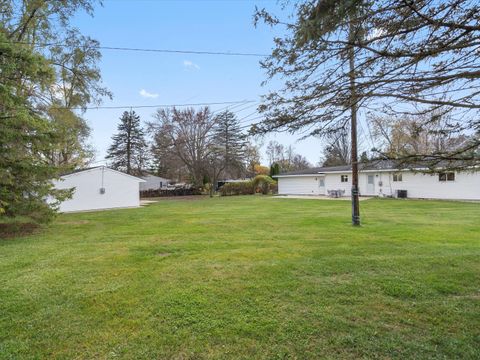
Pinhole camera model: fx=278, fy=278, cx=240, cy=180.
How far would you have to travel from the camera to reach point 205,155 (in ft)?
101

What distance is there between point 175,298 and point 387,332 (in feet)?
7.47

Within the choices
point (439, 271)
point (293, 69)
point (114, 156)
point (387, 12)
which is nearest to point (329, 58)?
point (293, 69)

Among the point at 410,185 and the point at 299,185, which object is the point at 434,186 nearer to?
the point at 410,185

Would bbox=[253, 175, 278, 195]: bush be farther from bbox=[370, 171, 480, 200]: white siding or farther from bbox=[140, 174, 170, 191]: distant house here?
bbox=[140, 174, 170, 191]: distant house

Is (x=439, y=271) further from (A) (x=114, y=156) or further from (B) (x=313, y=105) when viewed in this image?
(A) (x=114, y=156)

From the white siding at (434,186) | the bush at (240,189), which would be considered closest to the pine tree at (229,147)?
the bush at (240,189)

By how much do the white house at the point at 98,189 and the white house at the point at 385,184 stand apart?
14355 mm

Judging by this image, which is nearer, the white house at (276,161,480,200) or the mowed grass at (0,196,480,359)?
the mowed grass at (0,196,480,359)

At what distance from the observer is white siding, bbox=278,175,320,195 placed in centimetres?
2514

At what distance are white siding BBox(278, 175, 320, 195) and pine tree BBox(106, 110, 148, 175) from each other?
72.0ft

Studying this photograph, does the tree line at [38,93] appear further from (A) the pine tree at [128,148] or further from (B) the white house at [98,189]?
(A) the pine tree at [128,148]

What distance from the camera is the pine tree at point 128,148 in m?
39.2

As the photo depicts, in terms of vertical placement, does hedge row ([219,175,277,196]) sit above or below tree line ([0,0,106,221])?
below

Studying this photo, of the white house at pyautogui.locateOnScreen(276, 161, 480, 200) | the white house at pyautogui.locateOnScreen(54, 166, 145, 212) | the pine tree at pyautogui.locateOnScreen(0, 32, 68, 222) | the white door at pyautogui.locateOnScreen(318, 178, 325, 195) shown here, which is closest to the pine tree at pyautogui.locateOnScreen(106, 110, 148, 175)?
the white house at pyautogui.locateOnScreen(54, 166, 145, 212)
